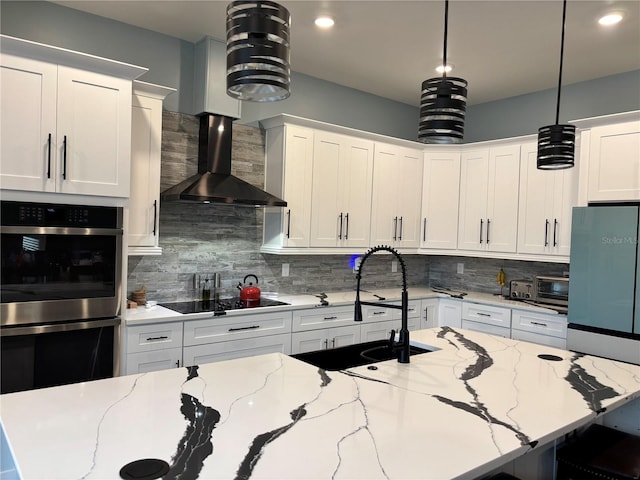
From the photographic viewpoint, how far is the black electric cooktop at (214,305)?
3.33m

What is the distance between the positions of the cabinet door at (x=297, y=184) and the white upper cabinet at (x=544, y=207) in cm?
195

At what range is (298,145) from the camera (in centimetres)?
402

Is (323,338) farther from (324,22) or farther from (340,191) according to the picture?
(324,22)

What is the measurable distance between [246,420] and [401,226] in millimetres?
3544

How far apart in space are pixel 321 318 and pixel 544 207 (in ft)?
7.17

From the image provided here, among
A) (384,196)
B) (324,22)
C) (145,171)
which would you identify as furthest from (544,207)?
(145,171)

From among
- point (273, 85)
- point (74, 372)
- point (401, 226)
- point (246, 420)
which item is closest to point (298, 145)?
point (401, 226)

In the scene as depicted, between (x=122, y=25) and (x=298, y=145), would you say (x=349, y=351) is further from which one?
(x=122, y=25)

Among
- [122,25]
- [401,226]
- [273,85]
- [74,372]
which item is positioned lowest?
[74,372]

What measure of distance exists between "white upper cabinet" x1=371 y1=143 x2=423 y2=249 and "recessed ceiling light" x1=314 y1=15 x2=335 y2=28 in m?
1.47

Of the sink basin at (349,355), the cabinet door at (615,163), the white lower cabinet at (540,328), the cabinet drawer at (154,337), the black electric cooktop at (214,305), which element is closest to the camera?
the sink basin at (349,355)

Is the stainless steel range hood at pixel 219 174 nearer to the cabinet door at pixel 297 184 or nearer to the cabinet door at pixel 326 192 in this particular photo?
the cabinet door at pixel 297 184

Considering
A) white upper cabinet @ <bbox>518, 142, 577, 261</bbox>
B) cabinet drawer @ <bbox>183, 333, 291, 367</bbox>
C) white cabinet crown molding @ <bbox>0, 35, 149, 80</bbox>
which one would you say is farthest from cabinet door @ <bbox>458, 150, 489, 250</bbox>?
white cabinet crown molding @ <bbox>0, 35, 149, 80</bbox>

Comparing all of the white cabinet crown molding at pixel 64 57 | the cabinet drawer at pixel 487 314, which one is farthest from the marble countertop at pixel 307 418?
the cabinet drawer at pixel 487 314
